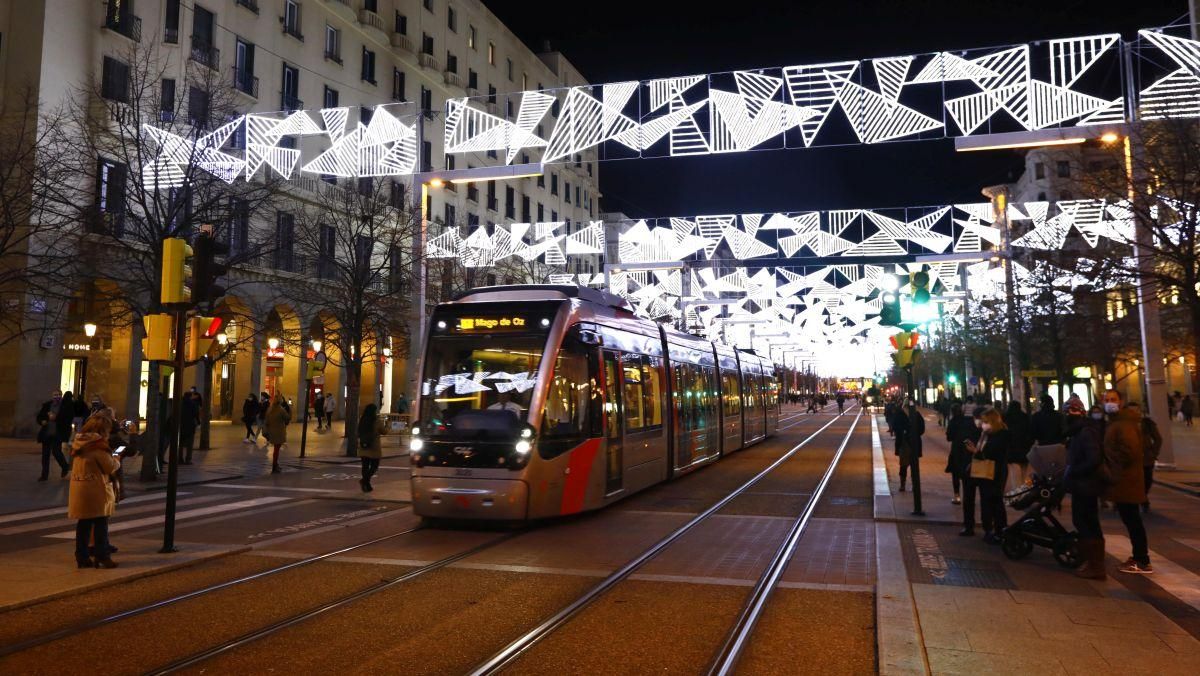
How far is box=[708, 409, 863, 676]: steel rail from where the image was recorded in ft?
18.0

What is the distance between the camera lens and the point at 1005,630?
6.13m

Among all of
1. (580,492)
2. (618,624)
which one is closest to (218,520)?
(580,492)

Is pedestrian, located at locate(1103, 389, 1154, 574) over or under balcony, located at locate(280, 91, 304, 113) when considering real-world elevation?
under

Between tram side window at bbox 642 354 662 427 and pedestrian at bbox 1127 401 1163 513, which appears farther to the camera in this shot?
tram side window at bbox 642 354 662 427

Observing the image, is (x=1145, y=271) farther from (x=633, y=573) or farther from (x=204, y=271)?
(x=204, y=271)

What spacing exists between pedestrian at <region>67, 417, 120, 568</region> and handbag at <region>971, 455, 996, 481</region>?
10.1 m

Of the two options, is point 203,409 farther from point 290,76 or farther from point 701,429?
point 290,76

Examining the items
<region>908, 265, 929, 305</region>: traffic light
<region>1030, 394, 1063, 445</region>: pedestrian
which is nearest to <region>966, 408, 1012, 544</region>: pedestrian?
<region>908, 265, 929, 305</region>: traffic light

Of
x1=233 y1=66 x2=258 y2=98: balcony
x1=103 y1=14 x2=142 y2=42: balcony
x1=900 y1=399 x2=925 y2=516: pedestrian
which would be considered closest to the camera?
x1=900 y1=399 x2=925 y2=516: pedestrian

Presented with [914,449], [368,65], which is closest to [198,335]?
[914,449]

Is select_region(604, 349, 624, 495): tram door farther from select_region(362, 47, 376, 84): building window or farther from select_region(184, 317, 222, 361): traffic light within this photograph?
select_region(362, 47, 376, 84): building window

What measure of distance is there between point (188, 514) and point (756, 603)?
389 inches

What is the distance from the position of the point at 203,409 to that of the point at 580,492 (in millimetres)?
17923

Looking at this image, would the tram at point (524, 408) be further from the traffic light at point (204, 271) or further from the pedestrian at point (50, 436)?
the pedestrian at point (50, 436)
